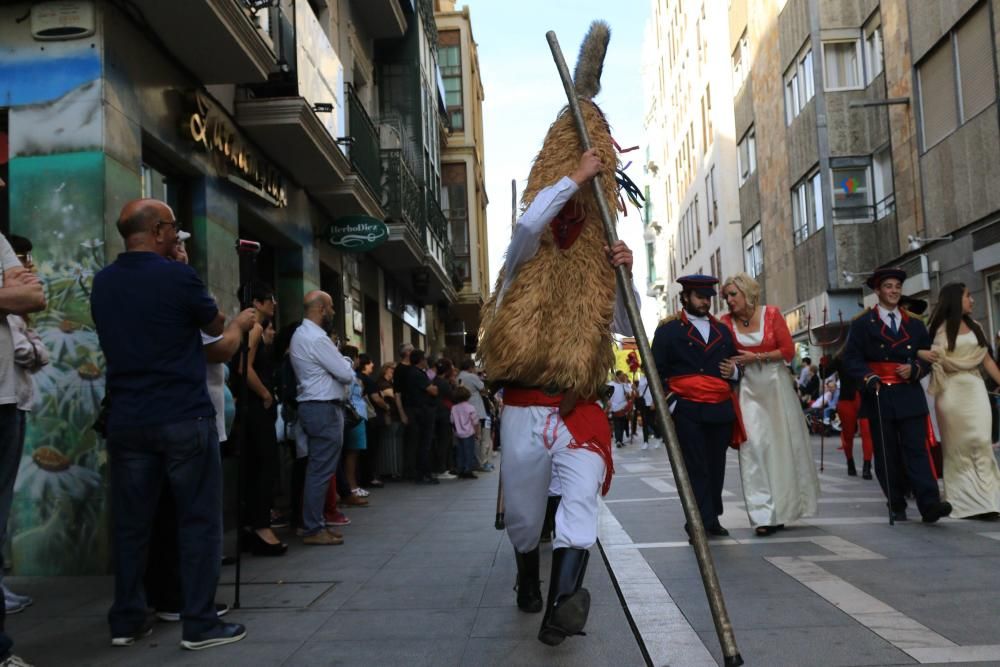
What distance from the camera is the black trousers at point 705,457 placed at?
741 centimetres

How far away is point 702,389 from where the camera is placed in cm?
752

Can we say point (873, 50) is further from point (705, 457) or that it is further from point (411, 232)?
point (705, 457)

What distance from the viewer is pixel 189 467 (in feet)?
15.3

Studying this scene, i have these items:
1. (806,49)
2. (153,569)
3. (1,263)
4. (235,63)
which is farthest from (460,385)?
(806,49)

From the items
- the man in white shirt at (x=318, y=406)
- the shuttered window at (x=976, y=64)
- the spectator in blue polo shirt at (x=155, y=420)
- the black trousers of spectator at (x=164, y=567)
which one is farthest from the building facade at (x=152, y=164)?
the shuttered window at (x=976, y=64)

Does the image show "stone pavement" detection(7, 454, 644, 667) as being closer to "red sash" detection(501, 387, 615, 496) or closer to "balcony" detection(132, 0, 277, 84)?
"red sash" detection(501, 387, 615, 496)

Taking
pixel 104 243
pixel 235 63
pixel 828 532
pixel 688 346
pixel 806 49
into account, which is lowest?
pixel 828 532

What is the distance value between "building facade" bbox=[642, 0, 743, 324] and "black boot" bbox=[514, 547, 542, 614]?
119 ft

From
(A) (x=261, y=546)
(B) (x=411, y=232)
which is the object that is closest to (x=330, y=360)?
(A) (x=261, y=546)

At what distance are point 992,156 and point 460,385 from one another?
9.98 metres

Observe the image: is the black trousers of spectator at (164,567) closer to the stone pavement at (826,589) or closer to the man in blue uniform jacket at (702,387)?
the stone pavement at (826,589)

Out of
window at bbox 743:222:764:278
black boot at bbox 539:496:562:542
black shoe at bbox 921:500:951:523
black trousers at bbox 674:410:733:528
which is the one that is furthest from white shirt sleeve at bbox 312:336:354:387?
window at bbox 743:222:764:278

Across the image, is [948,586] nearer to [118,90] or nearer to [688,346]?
[688,346]

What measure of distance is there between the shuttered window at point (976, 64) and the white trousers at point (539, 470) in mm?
16209
